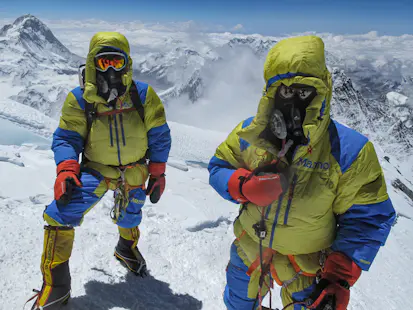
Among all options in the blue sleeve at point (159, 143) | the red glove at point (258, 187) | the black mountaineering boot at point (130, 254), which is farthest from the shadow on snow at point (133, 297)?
the red glove at point (258, 187)

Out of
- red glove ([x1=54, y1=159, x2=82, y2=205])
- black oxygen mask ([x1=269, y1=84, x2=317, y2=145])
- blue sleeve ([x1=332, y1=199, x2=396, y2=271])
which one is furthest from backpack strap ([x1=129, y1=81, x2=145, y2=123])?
blue sleeve ([x1=332, y1=199, x2=396, y2=271])

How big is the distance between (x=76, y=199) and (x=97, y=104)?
103cm

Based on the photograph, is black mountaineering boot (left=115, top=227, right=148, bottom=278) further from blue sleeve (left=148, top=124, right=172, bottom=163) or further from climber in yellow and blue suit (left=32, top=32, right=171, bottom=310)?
blue sleeve (left=148, top=124, right=172, bottom=163)

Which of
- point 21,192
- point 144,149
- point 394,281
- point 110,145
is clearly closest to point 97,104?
point 110,145

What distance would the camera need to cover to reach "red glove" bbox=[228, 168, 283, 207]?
2129 millimetres

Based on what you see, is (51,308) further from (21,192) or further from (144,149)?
(21,192)

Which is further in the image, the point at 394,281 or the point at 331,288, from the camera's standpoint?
the point at 394,281

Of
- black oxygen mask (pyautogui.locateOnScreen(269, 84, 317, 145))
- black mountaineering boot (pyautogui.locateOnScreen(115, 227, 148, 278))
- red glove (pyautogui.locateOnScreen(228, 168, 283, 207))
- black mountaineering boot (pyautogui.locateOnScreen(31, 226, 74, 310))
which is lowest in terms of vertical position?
black mountaineering boot (pyautogui.locateOnScreen(115, 227, 148, 278))

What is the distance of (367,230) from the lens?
2.19 m

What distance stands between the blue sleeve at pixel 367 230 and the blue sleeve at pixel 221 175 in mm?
894

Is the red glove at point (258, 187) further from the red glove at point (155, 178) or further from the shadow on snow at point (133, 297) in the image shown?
the shadow on snow at point (133, 297)

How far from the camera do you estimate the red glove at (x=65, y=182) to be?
9.90 feet

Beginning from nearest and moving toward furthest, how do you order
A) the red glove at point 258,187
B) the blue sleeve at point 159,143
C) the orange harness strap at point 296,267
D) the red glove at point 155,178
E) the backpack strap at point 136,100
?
1. the red glove at point 258,187
2. the orange harness strap at point 296,267
3. the backpack strap at point 136,100
4. the blue sleeve at point 159,143
5. the red glove at point 155,178

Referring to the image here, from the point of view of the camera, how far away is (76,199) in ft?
10.4
